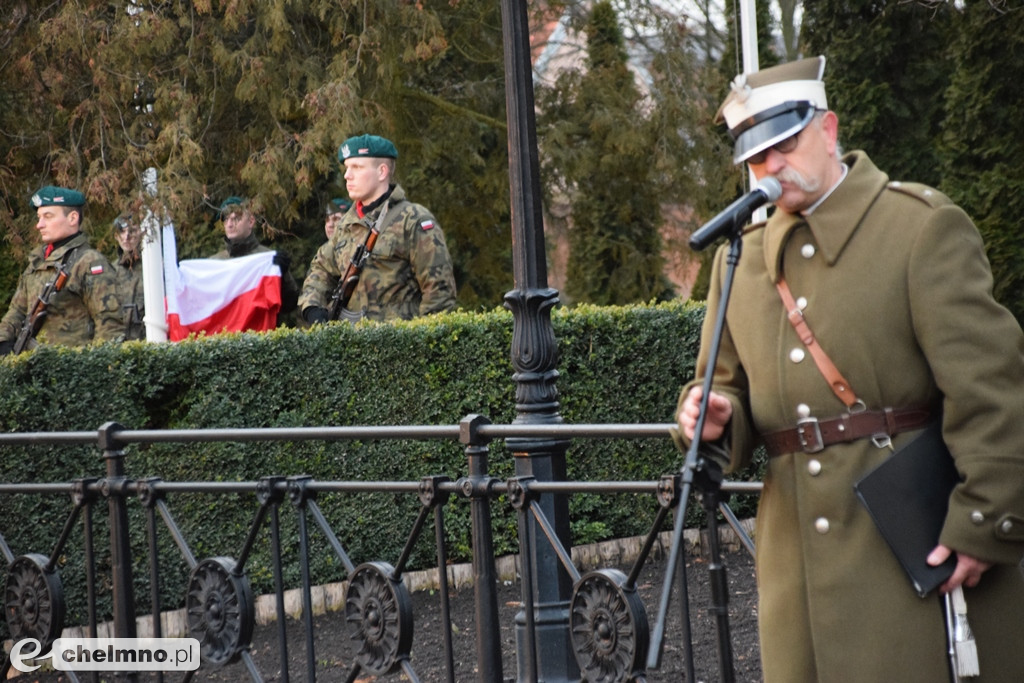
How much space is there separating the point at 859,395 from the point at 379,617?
2.25 m

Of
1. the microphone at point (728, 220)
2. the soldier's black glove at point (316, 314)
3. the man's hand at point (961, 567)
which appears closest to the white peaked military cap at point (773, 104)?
the microphone at point (728, 220)

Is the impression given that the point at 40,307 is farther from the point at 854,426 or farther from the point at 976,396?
the point at 976,396

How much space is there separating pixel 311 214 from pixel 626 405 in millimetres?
8884

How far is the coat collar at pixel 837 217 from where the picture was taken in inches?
119

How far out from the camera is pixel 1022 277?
1400cm

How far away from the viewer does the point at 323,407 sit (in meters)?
7.59

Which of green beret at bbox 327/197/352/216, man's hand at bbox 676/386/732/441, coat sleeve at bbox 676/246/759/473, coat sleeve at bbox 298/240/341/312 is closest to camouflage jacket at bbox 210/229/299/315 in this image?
green beret at bbox 327/197/352/216

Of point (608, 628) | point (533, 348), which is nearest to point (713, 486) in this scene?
point (608, 628)

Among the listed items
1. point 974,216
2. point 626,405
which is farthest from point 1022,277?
point 626,405

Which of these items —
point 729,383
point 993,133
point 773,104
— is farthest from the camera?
point 993,133

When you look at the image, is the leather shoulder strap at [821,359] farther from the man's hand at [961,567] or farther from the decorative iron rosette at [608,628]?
the decorative iron rosette at [608,628]

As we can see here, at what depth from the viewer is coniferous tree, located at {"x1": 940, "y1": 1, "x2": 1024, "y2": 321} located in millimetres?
14000

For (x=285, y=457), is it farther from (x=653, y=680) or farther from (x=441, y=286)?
(x=653, y=680)

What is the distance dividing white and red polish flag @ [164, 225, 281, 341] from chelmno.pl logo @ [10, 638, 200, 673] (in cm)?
527
